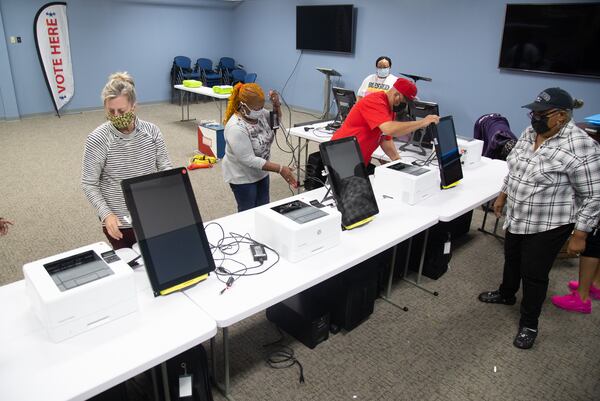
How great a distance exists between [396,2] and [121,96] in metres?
6.34

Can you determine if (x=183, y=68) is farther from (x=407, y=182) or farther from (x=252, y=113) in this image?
(x=407, y=182)

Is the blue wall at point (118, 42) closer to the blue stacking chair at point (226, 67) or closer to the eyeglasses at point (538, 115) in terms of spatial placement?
the blue stacking chair at point (226, 67)

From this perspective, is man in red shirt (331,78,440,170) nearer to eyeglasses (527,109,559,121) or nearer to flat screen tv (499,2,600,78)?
eyeglasses (527,109,559,121)

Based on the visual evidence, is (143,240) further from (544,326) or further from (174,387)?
(544,326)

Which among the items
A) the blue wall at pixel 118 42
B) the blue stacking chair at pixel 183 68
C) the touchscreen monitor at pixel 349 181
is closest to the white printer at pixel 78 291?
the touchscreen monitor at pixel 349 181

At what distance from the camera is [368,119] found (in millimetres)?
2793

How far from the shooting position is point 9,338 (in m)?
1.51

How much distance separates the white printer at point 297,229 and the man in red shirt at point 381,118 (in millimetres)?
801

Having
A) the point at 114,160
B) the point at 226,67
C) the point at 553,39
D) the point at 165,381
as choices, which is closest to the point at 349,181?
the point at 114,160

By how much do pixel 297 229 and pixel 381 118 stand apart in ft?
3.69

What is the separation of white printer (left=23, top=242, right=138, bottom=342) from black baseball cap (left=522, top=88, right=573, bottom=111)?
2.11m

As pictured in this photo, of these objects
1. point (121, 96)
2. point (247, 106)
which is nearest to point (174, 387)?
point (121, 96)

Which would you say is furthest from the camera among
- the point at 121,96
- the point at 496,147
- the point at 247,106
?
the point at 496,147

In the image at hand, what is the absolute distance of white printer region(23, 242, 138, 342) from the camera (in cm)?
144
